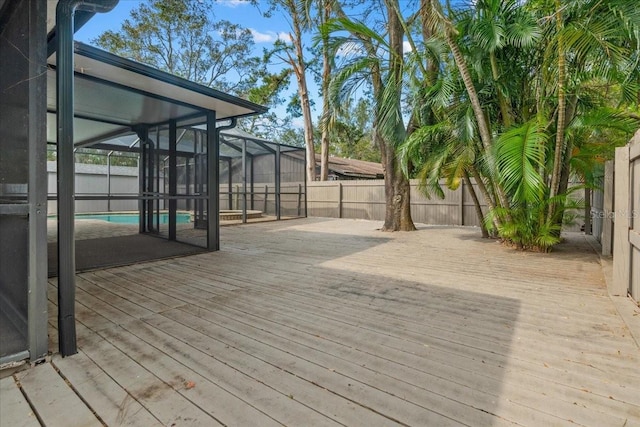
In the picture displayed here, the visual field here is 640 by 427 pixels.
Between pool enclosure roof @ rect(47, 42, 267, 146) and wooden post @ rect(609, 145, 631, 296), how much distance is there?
438 cm

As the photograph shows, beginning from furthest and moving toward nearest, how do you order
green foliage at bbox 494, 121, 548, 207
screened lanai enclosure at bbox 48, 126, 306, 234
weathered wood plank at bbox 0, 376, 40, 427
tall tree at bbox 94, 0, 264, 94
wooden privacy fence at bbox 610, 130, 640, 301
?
tall tree at bbox 94, 0, 264, 94
screened lanai enclosure at bbox 48, 126, 306, 234
green foliage at bbox 494, 121, 548, 207
wooden privacy fence at bbox 610, 130, 640, 301
weathered wood plank at bbox 0, 376, 40, 427

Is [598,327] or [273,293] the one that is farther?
[273,293]

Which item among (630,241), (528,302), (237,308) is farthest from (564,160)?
(237,308)

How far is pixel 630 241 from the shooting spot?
2875mm

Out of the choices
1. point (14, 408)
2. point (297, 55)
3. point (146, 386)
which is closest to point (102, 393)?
point (146, 386)

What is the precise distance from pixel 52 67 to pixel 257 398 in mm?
4194

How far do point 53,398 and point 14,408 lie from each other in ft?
0.46

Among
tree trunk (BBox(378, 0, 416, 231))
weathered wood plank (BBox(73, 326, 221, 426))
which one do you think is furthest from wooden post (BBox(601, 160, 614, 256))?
weathered wood plank (BBox(73, 326, 221, 426))

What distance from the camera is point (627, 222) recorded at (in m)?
2.96

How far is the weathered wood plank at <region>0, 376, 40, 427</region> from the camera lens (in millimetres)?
1430

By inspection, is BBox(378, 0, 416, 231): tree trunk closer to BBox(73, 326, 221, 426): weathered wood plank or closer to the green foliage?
the green foliage

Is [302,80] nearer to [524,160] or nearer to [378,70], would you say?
[378,70]

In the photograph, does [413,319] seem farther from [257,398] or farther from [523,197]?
[523,197]

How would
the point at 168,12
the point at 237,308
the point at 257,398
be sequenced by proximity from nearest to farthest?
the point at 257,398 → the point at 237,308 → the point at 168,12
